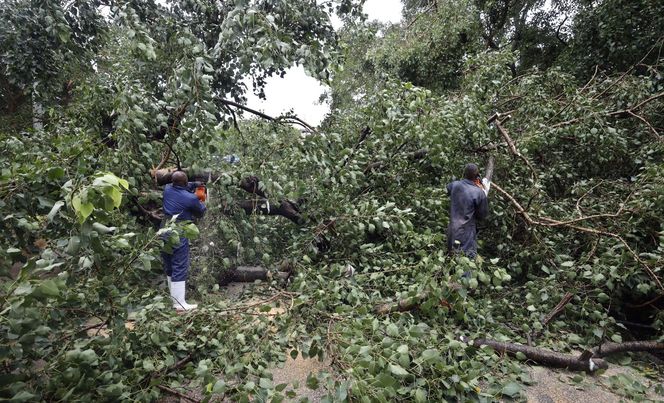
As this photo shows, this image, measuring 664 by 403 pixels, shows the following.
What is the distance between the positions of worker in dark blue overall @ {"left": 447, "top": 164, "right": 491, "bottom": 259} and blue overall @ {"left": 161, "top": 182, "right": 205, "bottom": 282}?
2299 millimetres

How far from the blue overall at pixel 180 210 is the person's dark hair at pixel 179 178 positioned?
0.04 m

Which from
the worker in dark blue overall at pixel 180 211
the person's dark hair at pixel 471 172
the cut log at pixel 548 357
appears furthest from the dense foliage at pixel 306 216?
the person's dark hair at pixel 471 172

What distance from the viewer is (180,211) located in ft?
11.0

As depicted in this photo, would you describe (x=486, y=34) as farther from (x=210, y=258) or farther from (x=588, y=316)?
(x=210, y=258)

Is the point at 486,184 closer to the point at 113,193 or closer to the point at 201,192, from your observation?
the point at 201,192

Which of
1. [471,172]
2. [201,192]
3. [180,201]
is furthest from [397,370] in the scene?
[201,192]

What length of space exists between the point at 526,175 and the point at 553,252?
1.12 metres

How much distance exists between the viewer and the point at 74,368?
148 centimetres

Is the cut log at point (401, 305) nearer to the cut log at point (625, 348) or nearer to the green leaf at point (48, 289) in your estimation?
the cut log at point (625, 348)

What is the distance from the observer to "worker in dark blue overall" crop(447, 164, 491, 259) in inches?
132

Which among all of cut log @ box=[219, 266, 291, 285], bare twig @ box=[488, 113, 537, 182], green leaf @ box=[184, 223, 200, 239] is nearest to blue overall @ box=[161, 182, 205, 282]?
cut log @ box=[219, 266, 291, 285]

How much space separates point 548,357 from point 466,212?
1.28 meters

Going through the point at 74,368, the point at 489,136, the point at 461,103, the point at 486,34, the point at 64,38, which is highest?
the point at 486,34

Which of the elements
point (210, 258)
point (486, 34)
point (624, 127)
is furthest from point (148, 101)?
point (486, 34)
